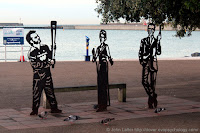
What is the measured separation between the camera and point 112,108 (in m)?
11.2

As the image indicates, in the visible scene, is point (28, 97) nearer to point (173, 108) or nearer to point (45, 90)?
point (45, 90)

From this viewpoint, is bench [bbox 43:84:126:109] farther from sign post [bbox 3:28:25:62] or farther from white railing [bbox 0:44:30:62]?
sign post [bbox 3:28:25:62]

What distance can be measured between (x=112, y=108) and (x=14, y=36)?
64.9 ft

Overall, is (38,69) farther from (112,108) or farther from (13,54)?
(13,54)

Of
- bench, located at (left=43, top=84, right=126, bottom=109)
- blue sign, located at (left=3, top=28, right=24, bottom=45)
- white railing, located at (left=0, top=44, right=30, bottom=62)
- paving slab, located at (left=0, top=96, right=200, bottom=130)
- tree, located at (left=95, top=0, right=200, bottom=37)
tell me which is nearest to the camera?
paving slab, located at (left=0, top=96, right=200, bottom=130)

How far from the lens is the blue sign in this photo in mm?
29594

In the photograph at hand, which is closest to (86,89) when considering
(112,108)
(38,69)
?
(112,108)

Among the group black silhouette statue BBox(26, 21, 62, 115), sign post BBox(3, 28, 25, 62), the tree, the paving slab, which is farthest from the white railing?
black silhouette statue BBox(26, 21, 62, 115)

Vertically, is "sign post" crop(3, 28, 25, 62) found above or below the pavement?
above

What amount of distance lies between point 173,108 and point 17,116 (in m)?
3.92

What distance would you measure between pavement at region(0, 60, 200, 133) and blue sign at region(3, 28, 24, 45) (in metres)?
10.8

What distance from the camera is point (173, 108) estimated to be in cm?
1118

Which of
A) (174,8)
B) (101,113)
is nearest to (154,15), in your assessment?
(174,8)

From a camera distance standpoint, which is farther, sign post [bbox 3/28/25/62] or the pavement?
sign post [bbox 3/28/25/62]
